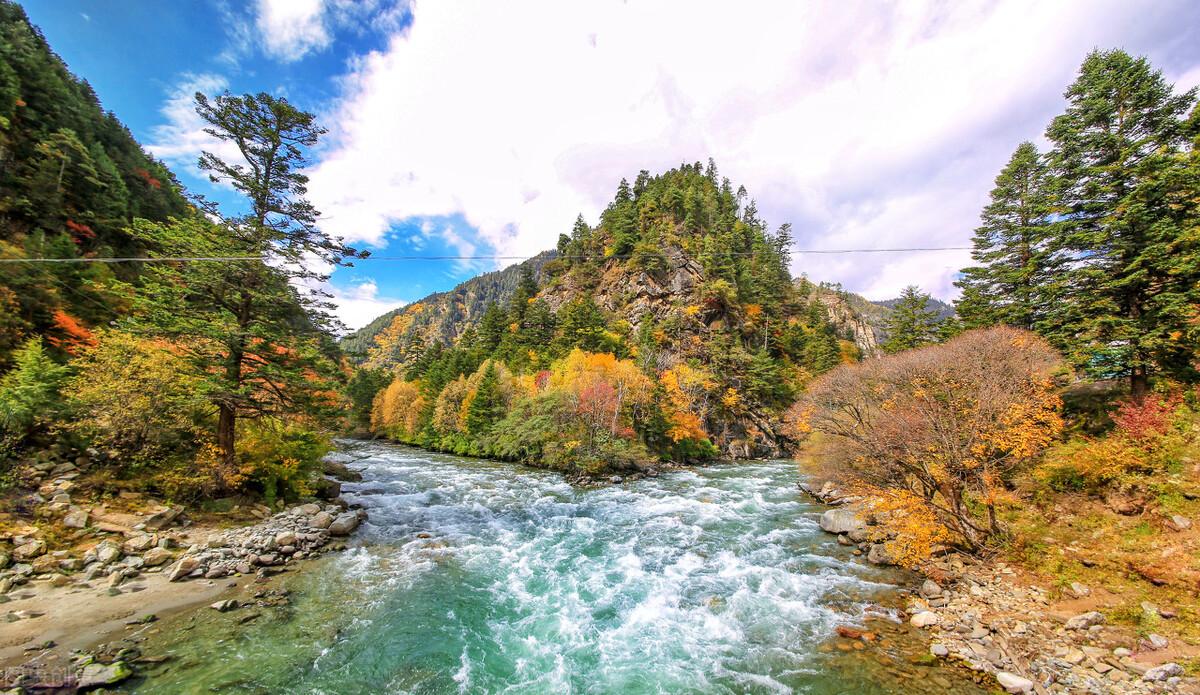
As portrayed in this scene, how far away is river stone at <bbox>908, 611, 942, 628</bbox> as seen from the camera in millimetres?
8430

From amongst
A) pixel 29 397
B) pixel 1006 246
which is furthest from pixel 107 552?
pixel 1006 246

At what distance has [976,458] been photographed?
1105 centimetres

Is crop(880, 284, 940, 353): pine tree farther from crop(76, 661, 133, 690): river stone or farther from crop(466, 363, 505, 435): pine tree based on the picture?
crop(76, 661, 133, 690): river stone

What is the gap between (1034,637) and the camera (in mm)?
7699

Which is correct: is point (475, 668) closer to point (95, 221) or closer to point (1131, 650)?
point (1131, 650)

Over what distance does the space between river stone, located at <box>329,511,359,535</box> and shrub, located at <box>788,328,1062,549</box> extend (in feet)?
56.8

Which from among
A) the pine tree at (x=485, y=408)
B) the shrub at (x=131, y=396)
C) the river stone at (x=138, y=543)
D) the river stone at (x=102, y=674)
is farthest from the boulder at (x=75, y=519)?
the pine tree at (x=485, y=408)

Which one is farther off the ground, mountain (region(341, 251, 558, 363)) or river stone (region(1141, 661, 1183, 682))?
mountain (region(341, 251, 558, 363))

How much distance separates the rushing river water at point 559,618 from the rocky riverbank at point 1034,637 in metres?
0.85

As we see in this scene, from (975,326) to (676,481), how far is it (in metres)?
20.5

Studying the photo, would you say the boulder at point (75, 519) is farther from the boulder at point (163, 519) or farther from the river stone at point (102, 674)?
the river stone at point (102, 674)

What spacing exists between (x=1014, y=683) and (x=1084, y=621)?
3.21 meters

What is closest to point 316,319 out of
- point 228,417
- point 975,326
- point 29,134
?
point 228,417

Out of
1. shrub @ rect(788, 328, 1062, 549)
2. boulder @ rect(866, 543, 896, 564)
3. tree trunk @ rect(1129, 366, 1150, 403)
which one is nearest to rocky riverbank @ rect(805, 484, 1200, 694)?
boulder @ rect(866, 543, 896, 564)
